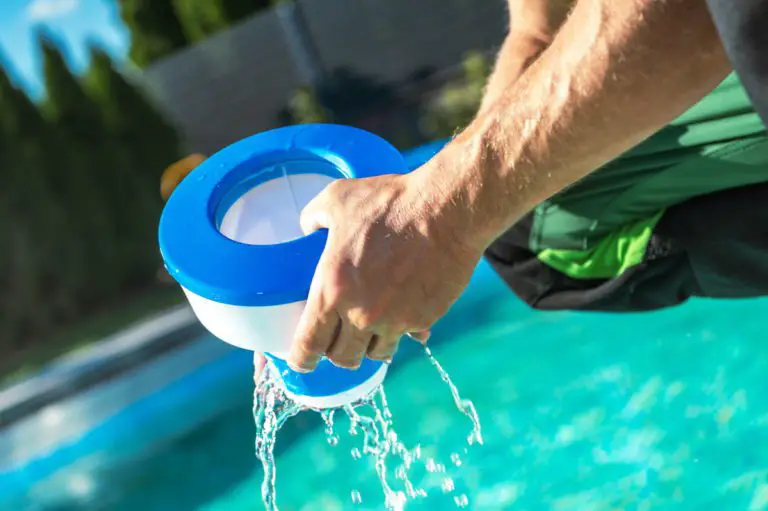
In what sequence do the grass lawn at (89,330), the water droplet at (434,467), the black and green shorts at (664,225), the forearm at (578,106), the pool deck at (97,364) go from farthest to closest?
the grass lawn at (89,330) < the pool deck at (97,364) < the water droplet at (434,467) < the black and green shorts at (664,225) < the forearm at (578,106)

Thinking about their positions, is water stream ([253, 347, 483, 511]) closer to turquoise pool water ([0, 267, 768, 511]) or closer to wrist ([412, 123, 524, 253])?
turquoise pool water ([0, 267, 768, 511])

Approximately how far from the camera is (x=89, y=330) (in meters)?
6.57

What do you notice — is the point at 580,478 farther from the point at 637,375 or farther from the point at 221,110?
the point at 221,110

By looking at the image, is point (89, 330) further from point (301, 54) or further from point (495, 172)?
point (495, 172)

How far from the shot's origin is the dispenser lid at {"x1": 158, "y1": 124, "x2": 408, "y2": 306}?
125 cm

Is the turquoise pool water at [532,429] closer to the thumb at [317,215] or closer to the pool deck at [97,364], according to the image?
the pool deck at [97,364]

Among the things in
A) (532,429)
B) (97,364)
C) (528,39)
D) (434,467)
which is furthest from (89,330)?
(528,39)

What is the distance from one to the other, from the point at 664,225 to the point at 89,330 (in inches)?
218

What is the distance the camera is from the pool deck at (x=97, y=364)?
4.40 metres

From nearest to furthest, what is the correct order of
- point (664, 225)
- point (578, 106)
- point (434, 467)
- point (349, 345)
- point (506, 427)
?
point (578, 106) → point (349, 345) → point (664, 225) → point (434, 467) → point (506, 427)

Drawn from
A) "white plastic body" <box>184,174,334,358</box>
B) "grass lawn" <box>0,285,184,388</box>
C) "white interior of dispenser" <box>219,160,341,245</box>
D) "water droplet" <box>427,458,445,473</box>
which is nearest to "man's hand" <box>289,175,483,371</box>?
"white plastic body" <box>184,174,334,358</box>

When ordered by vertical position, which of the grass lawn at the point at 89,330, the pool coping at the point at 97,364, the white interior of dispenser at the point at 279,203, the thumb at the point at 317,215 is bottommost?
the grass lawn at the point at 89,330

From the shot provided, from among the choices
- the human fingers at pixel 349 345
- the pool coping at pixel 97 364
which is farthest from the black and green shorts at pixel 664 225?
the pool coping at pixel 97 364

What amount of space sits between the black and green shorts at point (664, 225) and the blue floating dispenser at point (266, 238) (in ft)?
2.29
